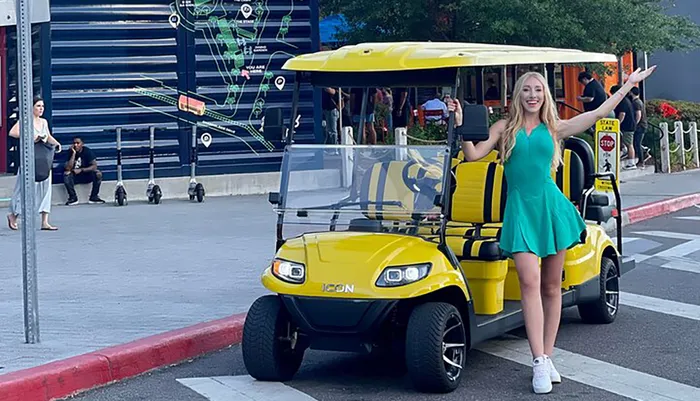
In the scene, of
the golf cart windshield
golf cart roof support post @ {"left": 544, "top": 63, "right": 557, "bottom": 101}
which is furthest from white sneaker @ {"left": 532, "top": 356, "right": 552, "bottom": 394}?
golf cart roof support post @ {"left": 544, "top": 63, "right": 557, "bottom": 101}

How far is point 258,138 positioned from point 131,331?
1110 centimetres

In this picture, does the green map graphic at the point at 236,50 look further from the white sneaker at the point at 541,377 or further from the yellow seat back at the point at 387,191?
the white sneaker at the point at 541,377

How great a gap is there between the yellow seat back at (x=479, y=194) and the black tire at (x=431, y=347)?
5.01 ft

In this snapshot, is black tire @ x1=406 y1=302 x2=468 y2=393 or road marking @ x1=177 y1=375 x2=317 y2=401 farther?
road marking @ x1=177 y1=375 x2=317 y2=401

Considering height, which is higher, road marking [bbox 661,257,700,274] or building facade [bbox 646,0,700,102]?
building facade [bbox 646,0,700,102]

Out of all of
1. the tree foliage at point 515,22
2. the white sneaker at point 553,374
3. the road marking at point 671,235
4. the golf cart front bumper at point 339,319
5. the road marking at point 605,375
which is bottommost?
the road marking at point 671,235

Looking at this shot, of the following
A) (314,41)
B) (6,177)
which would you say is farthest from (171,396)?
(314,41)

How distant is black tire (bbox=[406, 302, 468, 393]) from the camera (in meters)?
6.66

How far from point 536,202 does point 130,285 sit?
4831 millimetres

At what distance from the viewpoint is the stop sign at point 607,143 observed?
15.6 metres

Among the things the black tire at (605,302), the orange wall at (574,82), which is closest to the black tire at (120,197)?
the orange wall at (574,82)

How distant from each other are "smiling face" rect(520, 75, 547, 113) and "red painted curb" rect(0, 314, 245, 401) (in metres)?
2.93

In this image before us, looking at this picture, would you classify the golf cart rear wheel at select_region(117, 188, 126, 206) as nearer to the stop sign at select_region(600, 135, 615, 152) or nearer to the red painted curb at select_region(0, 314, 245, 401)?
the stop sign at select_region(600, 135, 615, 152)

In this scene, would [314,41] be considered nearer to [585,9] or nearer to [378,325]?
[585,9]
